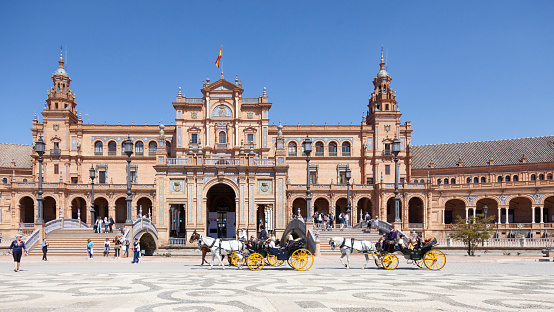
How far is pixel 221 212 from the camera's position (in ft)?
186

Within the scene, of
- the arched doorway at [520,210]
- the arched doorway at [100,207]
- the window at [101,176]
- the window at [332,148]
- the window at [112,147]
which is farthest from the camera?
the window at [332,148]

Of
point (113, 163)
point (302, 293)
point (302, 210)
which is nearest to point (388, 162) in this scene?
point (302, 210)

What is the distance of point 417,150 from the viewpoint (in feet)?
247

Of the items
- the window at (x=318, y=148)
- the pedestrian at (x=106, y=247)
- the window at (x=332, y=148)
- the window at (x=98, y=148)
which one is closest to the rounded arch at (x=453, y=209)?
the window at (x=332, y=148)

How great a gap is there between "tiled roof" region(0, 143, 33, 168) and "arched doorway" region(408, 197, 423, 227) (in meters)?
54.2

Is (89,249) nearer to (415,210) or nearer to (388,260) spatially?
(388,260)

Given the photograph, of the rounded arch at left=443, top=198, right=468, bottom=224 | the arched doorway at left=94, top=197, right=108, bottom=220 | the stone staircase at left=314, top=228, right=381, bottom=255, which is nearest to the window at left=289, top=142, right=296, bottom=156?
the rounded arch at left=443, top=198, right=468, bottom=224

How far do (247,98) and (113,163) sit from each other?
2008cm

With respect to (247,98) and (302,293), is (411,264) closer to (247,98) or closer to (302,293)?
(302,293)

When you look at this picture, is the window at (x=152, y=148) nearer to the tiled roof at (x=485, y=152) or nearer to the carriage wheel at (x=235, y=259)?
the tiled roof at (x=485, y=152)

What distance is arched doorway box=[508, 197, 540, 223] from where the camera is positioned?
A: 62.7m

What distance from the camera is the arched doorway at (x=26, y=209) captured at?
6206 cm

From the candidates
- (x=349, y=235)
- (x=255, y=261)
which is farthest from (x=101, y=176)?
(x=255, y=261)

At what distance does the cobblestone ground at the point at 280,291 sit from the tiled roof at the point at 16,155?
59.2m
